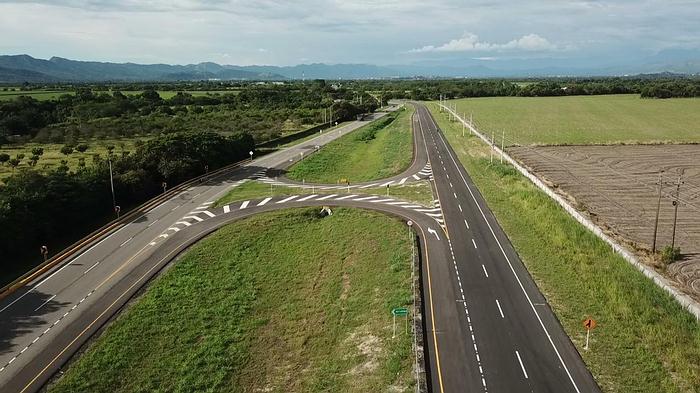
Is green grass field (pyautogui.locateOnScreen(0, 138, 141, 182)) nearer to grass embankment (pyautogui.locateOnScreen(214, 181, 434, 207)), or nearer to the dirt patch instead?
grass embankment (pyautogui.locateOnScreen(214, 181, 434, 207))

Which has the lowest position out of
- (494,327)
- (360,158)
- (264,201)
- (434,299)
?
(494,327)

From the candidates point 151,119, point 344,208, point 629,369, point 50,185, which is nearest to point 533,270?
point 629,369

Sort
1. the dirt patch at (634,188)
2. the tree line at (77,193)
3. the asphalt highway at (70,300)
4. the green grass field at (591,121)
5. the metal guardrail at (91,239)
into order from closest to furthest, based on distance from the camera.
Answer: the asphalt highway at (70,300) < the metal guardrail at (91,239) < the tree line at (77,193) < the dirt patch at (634,188) < the green grass field at (591,121)

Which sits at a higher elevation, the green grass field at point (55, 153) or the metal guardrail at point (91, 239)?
the green grass field at point (55, 153)

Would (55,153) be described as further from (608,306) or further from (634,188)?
(634,188)

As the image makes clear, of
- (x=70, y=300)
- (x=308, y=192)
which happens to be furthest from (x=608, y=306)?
(x=308, y=192)

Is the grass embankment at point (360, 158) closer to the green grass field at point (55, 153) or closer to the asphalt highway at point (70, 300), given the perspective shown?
the asphalt highway at point (70, 300)

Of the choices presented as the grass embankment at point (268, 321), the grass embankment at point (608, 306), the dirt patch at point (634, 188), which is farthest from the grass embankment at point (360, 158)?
the grass embankment at point (608, 306)

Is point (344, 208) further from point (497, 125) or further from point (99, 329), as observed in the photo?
point (497, 125)
